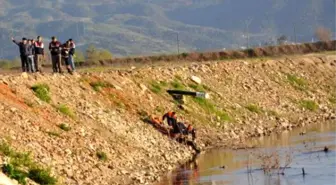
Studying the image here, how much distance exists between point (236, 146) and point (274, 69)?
23966mm

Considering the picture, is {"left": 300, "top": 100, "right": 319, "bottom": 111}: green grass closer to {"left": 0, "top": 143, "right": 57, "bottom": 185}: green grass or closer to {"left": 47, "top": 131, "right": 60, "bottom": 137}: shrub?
{"left": 47, "top": 131, "right": 60, "bottom": 137}: shrub

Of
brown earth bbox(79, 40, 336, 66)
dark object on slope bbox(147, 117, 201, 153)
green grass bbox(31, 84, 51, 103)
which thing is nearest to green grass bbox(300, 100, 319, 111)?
brown earth bbox(79, 40, 336, 66)

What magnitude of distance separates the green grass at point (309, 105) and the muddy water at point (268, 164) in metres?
13.5

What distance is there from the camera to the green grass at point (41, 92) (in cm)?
4238

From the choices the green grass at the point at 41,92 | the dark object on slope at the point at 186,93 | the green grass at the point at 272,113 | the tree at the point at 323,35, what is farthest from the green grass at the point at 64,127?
the tree at the point at 323,35

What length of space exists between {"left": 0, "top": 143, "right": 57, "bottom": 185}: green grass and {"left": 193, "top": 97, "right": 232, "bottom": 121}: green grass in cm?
2256

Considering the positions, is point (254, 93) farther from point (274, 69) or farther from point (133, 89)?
point (133, 89)

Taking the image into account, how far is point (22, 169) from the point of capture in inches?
1253

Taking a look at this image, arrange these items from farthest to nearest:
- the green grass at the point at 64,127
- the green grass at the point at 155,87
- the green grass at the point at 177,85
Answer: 1. the green grass at the point at 177,85
2. the green grass at the point at 155,87
3. the green grass at the point at 64,127

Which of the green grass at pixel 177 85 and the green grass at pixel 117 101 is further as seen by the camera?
the green grass at pixel 177 85

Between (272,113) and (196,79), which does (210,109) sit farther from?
(272,113)

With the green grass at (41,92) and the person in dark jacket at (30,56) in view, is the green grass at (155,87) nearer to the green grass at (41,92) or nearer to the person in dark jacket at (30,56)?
the person in dark jacket at (30,56)

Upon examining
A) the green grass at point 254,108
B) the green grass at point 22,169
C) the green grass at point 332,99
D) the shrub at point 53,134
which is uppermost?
the shrub at point 53,134

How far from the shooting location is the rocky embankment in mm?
36562
